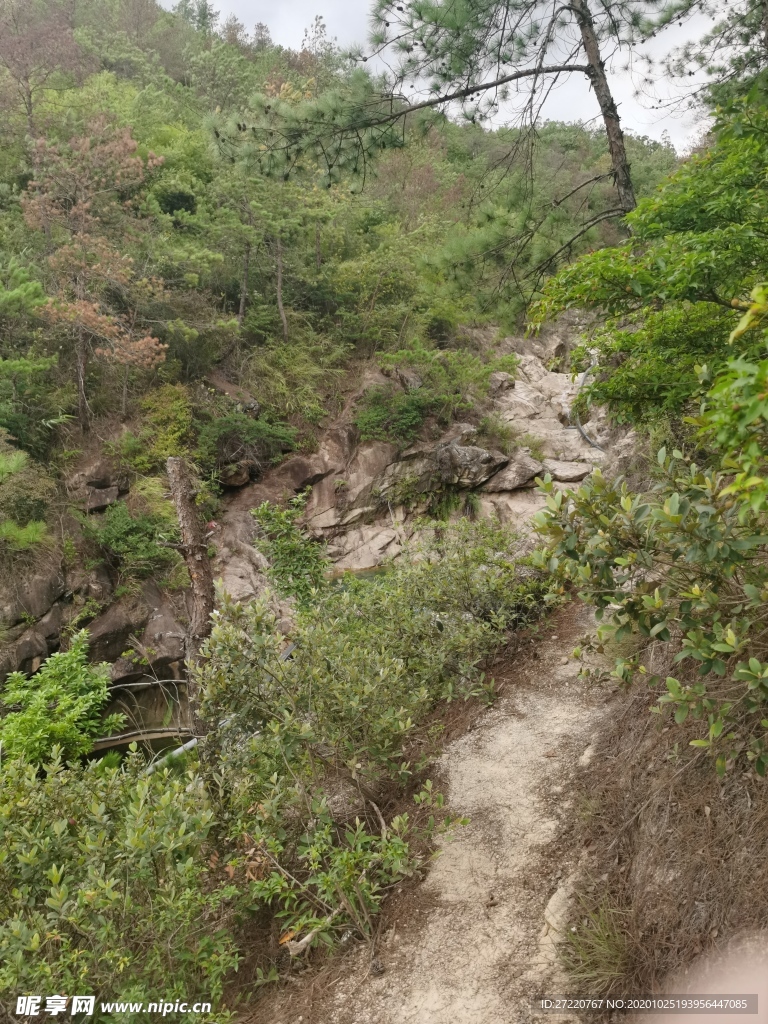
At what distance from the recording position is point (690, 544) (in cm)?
206

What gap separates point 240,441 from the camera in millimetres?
14789

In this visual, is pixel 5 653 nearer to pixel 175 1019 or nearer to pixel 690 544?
pixel 175 1019

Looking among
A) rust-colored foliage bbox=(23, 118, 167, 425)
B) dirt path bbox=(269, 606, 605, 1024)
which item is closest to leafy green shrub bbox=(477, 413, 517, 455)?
rust-colored foliage bbox=(23, 118, 167, 425)

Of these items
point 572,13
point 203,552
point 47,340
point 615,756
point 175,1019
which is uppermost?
point 572,13

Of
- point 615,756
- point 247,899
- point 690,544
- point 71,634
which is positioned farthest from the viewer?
point 71,634

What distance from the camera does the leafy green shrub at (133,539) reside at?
1182cm

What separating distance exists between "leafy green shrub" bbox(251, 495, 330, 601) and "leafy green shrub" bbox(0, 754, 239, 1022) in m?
3.33

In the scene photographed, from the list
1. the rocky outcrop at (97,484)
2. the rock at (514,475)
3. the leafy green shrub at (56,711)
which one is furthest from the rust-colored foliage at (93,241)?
the rock at (514,475)

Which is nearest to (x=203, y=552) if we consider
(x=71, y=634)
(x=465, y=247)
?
(x=465, y=247)

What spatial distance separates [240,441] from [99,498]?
357 cm

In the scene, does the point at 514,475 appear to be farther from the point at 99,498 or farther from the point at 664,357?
the point at 664,357

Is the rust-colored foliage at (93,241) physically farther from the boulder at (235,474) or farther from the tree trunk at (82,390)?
the boulder at (235,474)

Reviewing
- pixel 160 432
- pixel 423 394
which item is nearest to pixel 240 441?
pixel 160 432

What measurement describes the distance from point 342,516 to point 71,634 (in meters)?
6.72
